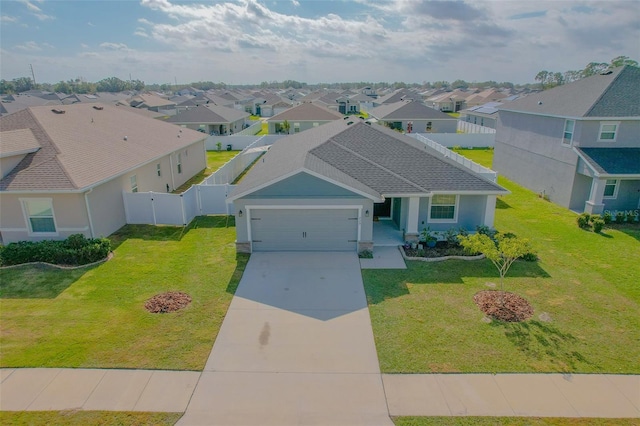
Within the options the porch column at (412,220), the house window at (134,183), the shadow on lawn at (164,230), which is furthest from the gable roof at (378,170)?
the house window at (134,183)

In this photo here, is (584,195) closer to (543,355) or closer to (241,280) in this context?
(543,355)

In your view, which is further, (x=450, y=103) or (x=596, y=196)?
(x=450, y=103)

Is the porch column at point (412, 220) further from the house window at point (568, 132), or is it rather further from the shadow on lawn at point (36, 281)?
the shadow on lawn at point (36, 281)

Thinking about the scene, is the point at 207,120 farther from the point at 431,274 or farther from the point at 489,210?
the point at 431,274

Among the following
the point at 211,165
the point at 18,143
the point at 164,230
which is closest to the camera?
the point at 18,143

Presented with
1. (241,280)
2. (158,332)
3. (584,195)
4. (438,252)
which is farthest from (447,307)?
(584,195)

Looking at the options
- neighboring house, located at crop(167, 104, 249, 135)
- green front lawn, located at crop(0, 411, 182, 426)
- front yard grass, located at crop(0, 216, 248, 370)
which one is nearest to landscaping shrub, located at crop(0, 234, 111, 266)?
front yard grass, located at crop(0, 216, 248, 370)

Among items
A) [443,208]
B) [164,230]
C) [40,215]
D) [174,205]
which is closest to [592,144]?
[443,208]
